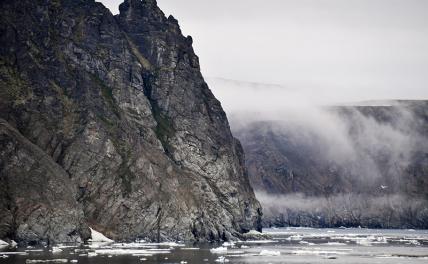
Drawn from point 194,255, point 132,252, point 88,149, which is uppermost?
point 88,149

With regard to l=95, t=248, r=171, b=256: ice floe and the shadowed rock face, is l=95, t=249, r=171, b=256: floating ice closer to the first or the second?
l=95, t=248, r=171, b=256: ice floe

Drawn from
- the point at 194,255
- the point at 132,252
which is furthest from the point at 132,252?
the point at 194,255

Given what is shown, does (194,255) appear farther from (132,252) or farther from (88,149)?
(88,149)

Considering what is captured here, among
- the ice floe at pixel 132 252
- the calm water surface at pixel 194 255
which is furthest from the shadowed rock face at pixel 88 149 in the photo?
the ice floe at pixel 132 252

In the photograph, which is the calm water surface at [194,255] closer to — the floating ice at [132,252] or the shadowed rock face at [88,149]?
the floating ice at [132,252]

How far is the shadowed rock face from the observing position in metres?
146

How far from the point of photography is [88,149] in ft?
547

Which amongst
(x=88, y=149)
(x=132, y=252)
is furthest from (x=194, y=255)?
(x=88, y=149)

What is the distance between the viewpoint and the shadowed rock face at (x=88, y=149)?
479 ft

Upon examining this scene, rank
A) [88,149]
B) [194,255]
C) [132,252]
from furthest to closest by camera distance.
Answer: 1. [88,149]
2. [132,252]
3. [194,255]

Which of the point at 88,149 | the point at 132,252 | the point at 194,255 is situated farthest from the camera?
the point at 88,149

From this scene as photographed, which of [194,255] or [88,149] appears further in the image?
[88,149]

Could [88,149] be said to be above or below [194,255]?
above

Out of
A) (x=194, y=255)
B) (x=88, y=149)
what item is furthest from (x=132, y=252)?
(x=88, y=149)
